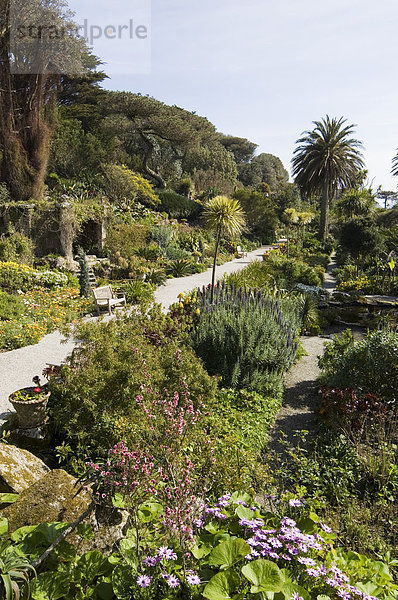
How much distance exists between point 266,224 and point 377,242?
48.5 ft

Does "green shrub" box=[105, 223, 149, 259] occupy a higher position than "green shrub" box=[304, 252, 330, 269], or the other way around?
"green shrub" box=[105, 223, 149, 259]

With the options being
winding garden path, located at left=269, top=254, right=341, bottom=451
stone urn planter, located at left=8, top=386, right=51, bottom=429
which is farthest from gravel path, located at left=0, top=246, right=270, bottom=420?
winding garden path, located at left=269, top=254, right=341, bottom=451

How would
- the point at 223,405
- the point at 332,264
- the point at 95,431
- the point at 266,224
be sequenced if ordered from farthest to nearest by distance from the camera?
the point at 266,224 → the point at 332,264 → the point at 223,405 → the point at 95,431


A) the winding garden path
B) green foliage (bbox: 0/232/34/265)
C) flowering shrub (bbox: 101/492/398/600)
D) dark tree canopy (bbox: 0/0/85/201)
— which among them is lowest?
the winding garden path

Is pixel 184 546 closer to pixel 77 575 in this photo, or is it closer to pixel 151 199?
pixel 77 575

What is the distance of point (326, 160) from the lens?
29.9 meters

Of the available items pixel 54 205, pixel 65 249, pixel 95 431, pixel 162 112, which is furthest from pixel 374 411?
pixel 162 112

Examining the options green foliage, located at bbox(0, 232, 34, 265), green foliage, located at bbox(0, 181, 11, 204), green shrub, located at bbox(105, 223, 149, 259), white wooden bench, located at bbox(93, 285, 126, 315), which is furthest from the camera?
green shrub, located at bbox(105, 223, 149, 259)

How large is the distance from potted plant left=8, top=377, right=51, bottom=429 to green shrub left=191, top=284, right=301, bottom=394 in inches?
105

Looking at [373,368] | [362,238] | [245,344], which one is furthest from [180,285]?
[373,368]

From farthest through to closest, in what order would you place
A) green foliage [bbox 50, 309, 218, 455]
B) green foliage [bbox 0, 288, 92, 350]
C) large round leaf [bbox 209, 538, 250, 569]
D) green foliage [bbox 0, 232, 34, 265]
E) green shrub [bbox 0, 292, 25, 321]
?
green foliage [bbox 0, 232, 34, 265] → green shrub [bbox 0, 292, 25, 321] → green foliage [bbox 0, 288, 92, 350] → green foliage [bbox 50, 309, 218, 455] → large round leaf [bbox 209, 538, 250, 569]

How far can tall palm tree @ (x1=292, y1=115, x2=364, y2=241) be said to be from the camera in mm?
30031

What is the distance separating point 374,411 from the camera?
15.0ft

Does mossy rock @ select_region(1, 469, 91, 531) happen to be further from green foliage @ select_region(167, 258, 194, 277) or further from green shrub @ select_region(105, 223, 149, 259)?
green foliage @ select_region(167, 258, 194, 277)
